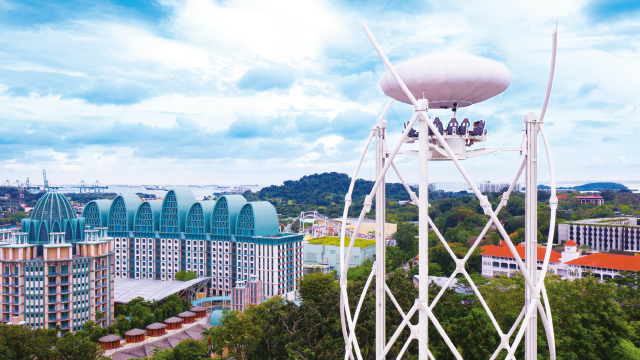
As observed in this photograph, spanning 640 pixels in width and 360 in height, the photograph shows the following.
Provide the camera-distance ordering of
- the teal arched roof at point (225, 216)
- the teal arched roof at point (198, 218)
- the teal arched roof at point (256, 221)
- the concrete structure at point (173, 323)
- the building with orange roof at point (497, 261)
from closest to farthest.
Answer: the concrete structure at point (173, 323), the teal arched roof at point (256, 221), the teal arched roof at point (225, 216), the teal arched roof at point (198, 218), the building with orange roof at point (497, 261)

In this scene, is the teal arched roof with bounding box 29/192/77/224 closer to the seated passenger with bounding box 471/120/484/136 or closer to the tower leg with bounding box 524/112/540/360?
the seated passenger with bounding box 471/120/484/136

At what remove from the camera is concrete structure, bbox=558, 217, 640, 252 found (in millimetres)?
73312

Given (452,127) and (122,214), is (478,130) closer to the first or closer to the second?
(452,127)

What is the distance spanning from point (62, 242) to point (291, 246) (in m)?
22.4

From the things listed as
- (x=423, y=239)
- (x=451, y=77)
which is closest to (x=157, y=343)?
(x=423, y=239)

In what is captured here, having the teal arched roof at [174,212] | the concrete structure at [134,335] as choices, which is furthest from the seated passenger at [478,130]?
the teal arched roof at [174,212]

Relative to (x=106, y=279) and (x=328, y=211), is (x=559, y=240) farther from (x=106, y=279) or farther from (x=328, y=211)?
(x=328, y=211)

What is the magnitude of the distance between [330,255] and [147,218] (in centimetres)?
2563

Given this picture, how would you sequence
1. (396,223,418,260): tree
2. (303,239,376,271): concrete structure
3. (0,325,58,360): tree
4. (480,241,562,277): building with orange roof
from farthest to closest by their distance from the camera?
1. (396,223,418,260): tree
2. (303,239,376,271): concrete structure
3. (480,241,562,277): building with orange roof
4. (0,325,58,360): tree

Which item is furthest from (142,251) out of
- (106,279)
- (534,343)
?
(534,343)

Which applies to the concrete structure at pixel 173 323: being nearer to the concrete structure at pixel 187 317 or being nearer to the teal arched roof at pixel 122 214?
the concrete structure at pixel 187 317

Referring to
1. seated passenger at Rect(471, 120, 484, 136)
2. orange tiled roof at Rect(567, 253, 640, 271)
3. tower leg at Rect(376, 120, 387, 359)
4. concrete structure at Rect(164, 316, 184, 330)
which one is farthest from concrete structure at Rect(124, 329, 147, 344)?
orange tiled roof at Rect(567, 253, 640, 271)

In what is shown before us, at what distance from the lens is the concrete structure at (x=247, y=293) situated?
47.9m

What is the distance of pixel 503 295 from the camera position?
28016mm
